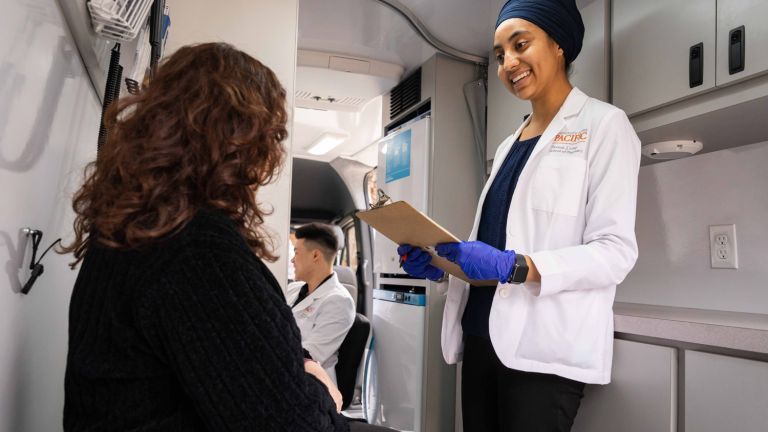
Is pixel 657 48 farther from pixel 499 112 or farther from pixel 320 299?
pixel 320 299

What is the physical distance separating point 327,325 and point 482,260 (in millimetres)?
1734

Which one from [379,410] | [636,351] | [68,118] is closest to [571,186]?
[636,351]

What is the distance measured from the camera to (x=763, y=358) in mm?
1237

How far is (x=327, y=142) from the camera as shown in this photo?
5.08 m

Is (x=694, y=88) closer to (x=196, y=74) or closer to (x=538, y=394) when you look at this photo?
(x=538, y=394)

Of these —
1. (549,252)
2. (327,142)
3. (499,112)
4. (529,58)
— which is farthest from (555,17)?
(327,142)

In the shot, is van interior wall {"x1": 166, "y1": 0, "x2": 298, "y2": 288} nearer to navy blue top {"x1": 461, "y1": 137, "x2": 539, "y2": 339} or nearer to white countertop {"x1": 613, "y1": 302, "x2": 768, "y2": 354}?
navy blue top {"x1": 461, "y1": 137, "x2": 539, "y2": 339}

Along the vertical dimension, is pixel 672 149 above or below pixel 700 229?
above

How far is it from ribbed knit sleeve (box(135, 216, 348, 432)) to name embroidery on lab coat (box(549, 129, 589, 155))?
110 cm

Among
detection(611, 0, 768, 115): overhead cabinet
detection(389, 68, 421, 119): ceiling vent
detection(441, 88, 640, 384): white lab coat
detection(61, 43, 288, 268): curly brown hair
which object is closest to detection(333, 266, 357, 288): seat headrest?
detection(389, 68, 421, 119): ceiling vent

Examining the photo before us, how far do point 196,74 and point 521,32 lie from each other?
1.18 m

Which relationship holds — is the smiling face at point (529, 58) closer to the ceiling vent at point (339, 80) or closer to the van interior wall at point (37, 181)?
the van interior wall at point (37, 181)

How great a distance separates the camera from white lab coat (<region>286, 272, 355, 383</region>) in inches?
117

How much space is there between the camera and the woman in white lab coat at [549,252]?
1.45 metres
